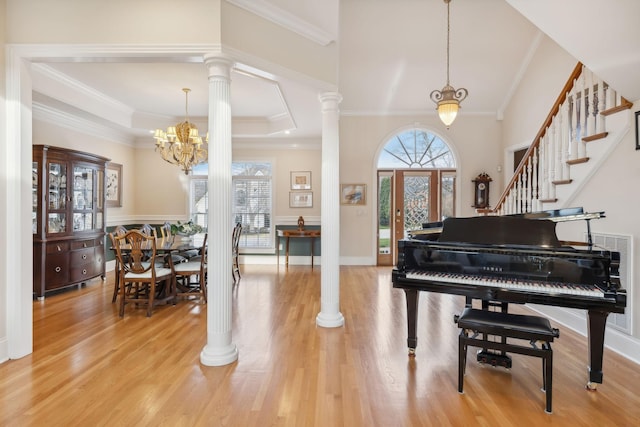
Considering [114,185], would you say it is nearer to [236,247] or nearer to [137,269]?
[236,247]

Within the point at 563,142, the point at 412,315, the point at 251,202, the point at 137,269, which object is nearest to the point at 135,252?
the point at 137,269

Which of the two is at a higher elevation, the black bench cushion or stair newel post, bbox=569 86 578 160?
stair newel post, bbox=569 86 578 160

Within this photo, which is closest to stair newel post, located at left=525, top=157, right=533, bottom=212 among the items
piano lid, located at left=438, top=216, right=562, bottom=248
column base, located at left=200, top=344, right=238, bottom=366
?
piano lid, located at left=438, top=216, right=562, bottom=248

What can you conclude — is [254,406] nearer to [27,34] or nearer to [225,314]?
[225,314]

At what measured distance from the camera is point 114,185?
21.5 ft

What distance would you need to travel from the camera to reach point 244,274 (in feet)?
20.7

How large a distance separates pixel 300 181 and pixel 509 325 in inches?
222

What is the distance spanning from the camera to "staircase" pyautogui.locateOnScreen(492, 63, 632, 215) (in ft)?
10.1

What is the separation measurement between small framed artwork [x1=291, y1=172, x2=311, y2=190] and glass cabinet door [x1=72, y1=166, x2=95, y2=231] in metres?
3.72

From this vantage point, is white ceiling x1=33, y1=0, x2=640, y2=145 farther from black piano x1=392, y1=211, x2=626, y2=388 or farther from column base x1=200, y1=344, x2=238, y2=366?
column base x1=200, y1=344, x2=238, y2=366

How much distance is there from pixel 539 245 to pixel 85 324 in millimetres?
4524

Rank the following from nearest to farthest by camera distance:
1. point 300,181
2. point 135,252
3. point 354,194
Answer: point 135,252, point 354,194, point 300,181

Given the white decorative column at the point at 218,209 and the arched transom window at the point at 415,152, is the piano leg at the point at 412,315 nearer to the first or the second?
the white decorative column at the point at 218,209

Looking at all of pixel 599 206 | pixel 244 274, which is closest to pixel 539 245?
pixel 599 206
